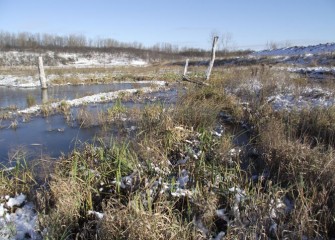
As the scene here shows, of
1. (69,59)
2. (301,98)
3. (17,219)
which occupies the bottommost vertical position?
(17,219)

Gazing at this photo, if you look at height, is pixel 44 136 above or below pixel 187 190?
below

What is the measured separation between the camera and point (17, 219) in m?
3.69

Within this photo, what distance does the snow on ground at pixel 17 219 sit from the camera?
3.40 meters

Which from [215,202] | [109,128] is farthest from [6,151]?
[215,202]

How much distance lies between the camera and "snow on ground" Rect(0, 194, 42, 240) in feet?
11.1

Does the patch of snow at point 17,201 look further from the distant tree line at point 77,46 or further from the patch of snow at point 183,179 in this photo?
the distant tree line at point 77,46

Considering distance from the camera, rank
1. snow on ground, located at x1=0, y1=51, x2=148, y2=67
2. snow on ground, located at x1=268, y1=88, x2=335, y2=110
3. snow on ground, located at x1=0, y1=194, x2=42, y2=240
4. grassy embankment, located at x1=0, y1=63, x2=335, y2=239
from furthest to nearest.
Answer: snow on ground, located at x1=0, y1=51, x2=148, y2=67 → snow on ground, located at x1=268, y1=88, x2=335, y2=110 → snow on ground, located at x1=0, y1=194, x2=42, y2=240 → grassy embankment, located at x1=0, y1=63, x2=335, y2=239

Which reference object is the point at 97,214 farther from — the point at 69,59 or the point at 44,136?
the point at 69,59

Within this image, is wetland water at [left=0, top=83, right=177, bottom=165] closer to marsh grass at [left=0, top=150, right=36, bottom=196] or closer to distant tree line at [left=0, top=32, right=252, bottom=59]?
marsh grass at [left=0, top=150, right=36, bottom=196]

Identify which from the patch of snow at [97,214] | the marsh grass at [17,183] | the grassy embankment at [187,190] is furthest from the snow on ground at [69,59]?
the patch of snow at [97,214]

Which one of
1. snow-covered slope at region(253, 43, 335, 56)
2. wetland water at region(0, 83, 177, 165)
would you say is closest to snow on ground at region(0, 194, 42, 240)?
wetland water at region(0, 83, 177, 165)

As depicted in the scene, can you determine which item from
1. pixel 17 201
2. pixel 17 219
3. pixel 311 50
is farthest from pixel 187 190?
pixel 311 50

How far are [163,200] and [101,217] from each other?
2.61ft

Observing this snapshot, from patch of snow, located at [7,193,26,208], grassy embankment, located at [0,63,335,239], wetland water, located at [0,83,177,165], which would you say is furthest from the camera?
wetland water, located at [0,83,177,165]
